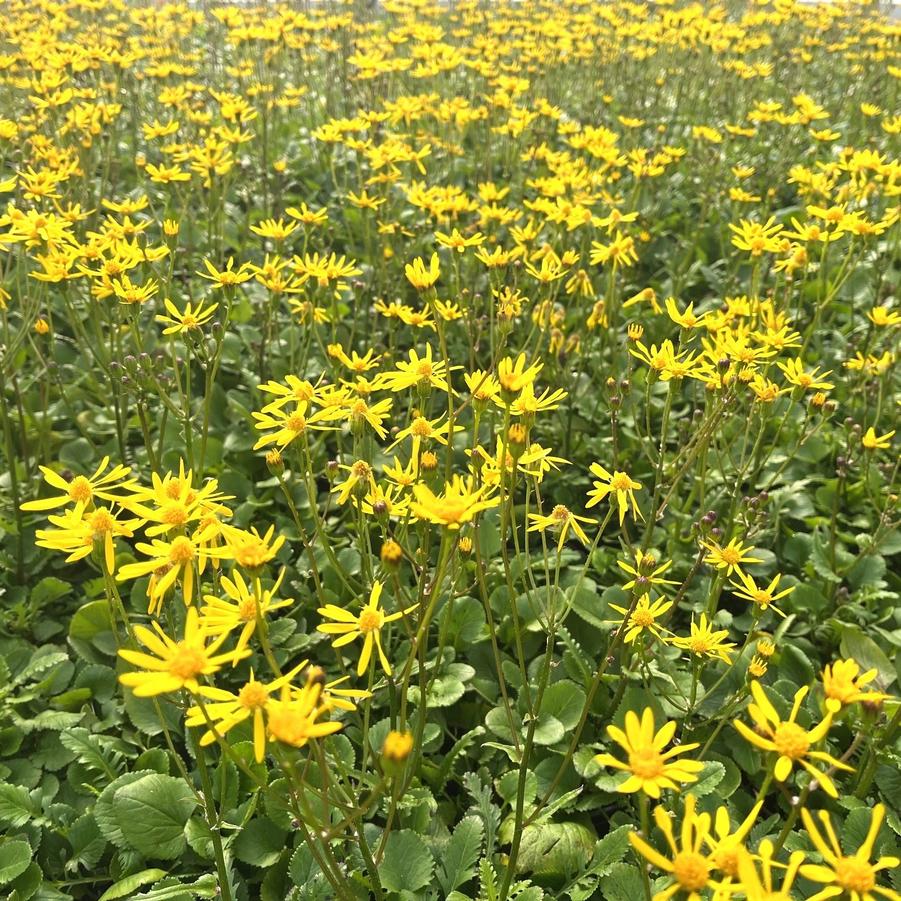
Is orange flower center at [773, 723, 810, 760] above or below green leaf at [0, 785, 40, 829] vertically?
above

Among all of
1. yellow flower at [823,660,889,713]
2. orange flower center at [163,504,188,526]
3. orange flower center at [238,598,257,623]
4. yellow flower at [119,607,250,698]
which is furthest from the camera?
orange flower center at [163,504,188,526]

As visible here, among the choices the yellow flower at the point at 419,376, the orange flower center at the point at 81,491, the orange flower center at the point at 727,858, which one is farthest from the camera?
the yellow flower at the point at 419,376

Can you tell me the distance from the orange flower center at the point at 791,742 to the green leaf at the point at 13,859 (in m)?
1.85

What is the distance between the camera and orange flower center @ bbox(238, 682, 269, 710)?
1.37 meters

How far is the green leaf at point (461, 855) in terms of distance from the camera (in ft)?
6.77

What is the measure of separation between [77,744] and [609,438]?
247 centimetres

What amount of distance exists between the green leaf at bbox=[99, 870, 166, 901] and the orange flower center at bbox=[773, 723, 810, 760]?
5.19 ft

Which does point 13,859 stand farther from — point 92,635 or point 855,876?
point 855,876

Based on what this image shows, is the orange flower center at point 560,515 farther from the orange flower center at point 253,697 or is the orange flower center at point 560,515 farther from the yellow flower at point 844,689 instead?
the orange flower center at point 253,697

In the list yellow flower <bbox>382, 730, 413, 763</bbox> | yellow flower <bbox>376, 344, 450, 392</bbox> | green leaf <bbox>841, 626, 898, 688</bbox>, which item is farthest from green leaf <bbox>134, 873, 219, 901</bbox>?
green leaf <bbox>841, 626, 898, 688</bbox>

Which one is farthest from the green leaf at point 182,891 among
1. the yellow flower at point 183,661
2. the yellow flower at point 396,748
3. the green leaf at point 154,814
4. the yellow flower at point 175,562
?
the yellow flower at point 396,748

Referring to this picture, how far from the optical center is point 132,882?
2.03 m

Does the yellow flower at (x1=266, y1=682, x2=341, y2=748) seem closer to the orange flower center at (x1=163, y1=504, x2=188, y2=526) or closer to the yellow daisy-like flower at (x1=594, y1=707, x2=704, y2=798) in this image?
the yellow daisy-like flower at (x1=594, y1=707, x2=704, y2=798)

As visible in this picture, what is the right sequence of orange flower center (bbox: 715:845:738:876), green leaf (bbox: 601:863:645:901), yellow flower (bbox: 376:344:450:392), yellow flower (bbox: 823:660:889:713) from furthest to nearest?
yellow flower (bbox: 376:344:450:392)
green leaf (bbox: 601:863:645:901)
yellow flower (bbox: 823:660:889:713)
orange flower center (bbox: 715:845:738:876)
